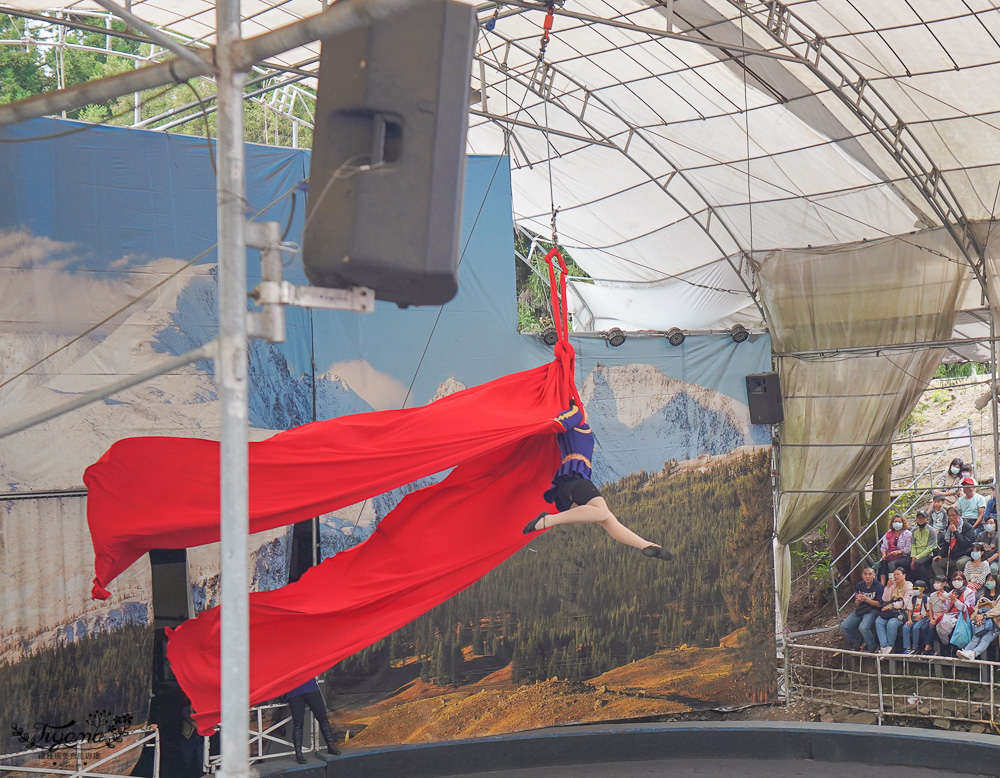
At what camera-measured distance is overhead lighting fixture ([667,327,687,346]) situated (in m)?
8.66

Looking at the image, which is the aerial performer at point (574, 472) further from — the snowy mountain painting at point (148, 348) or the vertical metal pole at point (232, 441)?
the snowy mountain painting at point (148, 348)

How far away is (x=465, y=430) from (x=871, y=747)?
12.6 feet

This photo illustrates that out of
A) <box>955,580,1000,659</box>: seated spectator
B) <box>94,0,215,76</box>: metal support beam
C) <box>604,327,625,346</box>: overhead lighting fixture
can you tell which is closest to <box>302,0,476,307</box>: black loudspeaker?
<box>94,0,215,76</box>: metal support beam

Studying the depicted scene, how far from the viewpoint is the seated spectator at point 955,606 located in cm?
848

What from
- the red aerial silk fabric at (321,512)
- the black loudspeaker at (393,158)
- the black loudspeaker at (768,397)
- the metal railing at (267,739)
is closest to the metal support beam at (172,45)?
the black loudspeaker at (393,158)

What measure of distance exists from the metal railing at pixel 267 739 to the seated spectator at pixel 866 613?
5.03m

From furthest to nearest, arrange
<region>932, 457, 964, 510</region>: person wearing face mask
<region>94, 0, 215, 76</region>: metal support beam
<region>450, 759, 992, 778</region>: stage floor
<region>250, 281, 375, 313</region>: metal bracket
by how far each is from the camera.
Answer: <region>932, 457, 964, 510</region>: person wearing face mask, <region>450, 759, 992, 778</region>: stage floor, <region>250, 281, 375, 313</region>: metal bracket, <region>94, 0, 215, 76</region>: metal support beam

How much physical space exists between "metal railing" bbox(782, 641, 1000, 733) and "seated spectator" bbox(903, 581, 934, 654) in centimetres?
14

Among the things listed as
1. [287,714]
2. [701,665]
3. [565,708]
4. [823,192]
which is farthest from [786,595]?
[287,714]

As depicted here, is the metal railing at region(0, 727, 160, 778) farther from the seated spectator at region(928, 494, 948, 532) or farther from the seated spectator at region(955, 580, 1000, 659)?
the seated spectator at region(928, 494, 948, 532)

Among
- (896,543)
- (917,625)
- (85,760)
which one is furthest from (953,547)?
(85,760)

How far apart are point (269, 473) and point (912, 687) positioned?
7.13 m

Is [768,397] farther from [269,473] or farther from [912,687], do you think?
[269,473]

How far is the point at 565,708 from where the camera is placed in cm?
827
